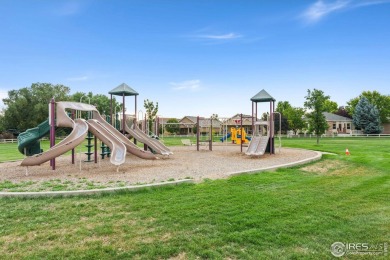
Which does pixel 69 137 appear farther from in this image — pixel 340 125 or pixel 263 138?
pixel 340 125

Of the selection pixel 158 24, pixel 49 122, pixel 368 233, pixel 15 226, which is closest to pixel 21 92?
pixel 158 24

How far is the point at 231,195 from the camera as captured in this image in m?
6.45

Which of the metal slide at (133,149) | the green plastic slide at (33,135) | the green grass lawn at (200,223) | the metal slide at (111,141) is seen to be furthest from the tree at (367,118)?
the green plastic slide at (33,135)

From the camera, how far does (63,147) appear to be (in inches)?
399

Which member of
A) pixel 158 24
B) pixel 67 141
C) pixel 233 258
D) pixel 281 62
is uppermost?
pixel 158 24

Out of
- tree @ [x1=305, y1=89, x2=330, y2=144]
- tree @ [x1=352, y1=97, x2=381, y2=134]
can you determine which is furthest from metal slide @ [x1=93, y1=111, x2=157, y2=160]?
tree @ [x1=352, y1=97, x2=381, y2=134]

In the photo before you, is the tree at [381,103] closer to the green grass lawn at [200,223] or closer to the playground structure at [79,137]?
the playground structure at [79,137]

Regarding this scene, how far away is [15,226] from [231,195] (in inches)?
175

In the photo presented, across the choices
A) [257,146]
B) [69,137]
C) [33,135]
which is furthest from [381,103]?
[33,135]

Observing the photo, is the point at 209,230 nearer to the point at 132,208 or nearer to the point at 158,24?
the point at 132,208

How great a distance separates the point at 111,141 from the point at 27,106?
152 feet

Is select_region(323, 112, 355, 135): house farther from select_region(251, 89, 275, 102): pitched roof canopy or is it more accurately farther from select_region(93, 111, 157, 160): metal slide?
select_region(93, 111, 157, 160): metal slide

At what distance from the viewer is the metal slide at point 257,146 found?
1573cm

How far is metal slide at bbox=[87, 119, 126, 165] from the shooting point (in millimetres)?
10927
